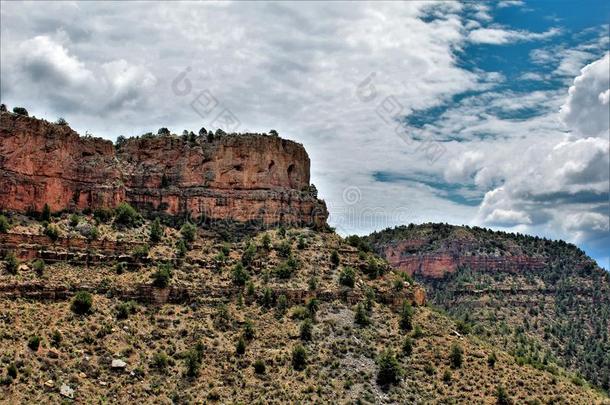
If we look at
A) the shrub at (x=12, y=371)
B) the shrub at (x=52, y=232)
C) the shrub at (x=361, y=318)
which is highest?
the shrub at (x=52, y=232)

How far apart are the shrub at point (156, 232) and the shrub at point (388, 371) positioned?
30.8 m

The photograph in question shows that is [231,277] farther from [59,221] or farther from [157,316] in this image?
[59,221]

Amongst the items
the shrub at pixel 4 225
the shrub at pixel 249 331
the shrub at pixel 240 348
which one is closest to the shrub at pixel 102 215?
the shrub at pixel 4 225

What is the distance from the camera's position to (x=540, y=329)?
166625 mm

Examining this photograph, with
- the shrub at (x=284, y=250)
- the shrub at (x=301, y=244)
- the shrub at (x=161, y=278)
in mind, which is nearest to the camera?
the shrub at (x=161, y=278)

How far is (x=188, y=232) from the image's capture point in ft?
334

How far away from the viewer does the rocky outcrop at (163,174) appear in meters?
95.6

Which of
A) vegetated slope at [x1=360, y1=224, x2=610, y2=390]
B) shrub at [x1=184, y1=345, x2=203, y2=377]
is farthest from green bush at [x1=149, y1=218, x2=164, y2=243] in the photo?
vegetated slope at [x1=360, y1=224, x2=610, y2=390]

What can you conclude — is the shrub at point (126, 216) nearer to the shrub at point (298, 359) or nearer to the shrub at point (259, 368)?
the shrub at point (259, 368)

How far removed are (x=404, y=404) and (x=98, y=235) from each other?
38814mm

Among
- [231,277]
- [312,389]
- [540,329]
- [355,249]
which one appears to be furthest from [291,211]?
[540,329]

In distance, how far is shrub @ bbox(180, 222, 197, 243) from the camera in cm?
10150

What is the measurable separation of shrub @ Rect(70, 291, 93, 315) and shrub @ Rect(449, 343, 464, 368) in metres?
38.8

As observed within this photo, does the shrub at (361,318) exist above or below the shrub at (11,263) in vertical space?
below
